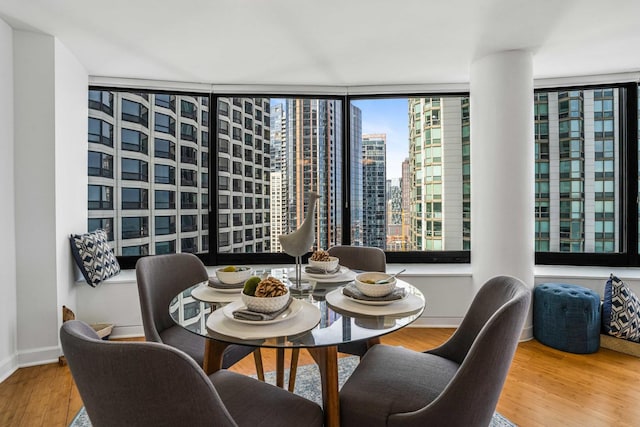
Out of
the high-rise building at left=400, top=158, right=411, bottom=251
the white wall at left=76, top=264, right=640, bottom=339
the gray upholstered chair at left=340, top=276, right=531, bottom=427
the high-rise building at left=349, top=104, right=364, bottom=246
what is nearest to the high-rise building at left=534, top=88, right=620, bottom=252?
the white wall at left=76, top=264, right=640, bottom=339

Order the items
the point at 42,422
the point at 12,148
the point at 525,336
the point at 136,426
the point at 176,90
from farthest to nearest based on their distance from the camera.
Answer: the point at 176,90 < the point at 525,336 < the point at 12,148 < the point at 42,422 < the point at 136,426

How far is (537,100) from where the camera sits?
3408 mm

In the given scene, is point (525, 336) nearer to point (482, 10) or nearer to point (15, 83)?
point (482, 10)

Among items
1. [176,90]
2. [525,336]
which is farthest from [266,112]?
[525,336]

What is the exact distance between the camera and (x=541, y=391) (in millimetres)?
2092

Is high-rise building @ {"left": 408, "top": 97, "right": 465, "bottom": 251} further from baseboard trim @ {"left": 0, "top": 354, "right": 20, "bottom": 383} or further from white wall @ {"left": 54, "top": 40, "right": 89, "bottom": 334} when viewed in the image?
baseboard trim @ {"left": 0, "top": 354, "right": 20, "bottom": 383}

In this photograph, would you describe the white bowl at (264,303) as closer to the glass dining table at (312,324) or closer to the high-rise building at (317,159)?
the glass dining table at (312,324)

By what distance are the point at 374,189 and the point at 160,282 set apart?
94.7 inches

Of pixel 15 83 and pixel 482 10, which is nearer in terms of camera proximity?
pixel 482 10

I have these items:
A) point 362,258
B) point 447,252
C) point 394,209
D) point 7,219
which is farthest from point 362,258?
point 7,219

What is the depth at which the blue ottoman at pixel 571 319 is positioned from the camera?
8.46 ft

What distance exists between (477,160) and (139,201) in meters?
3.23

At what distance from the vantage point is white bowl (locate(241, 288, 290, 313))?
114 centimetres

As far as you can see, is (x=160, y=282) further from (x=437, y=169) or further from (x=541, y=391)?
(x=437, y=169)
